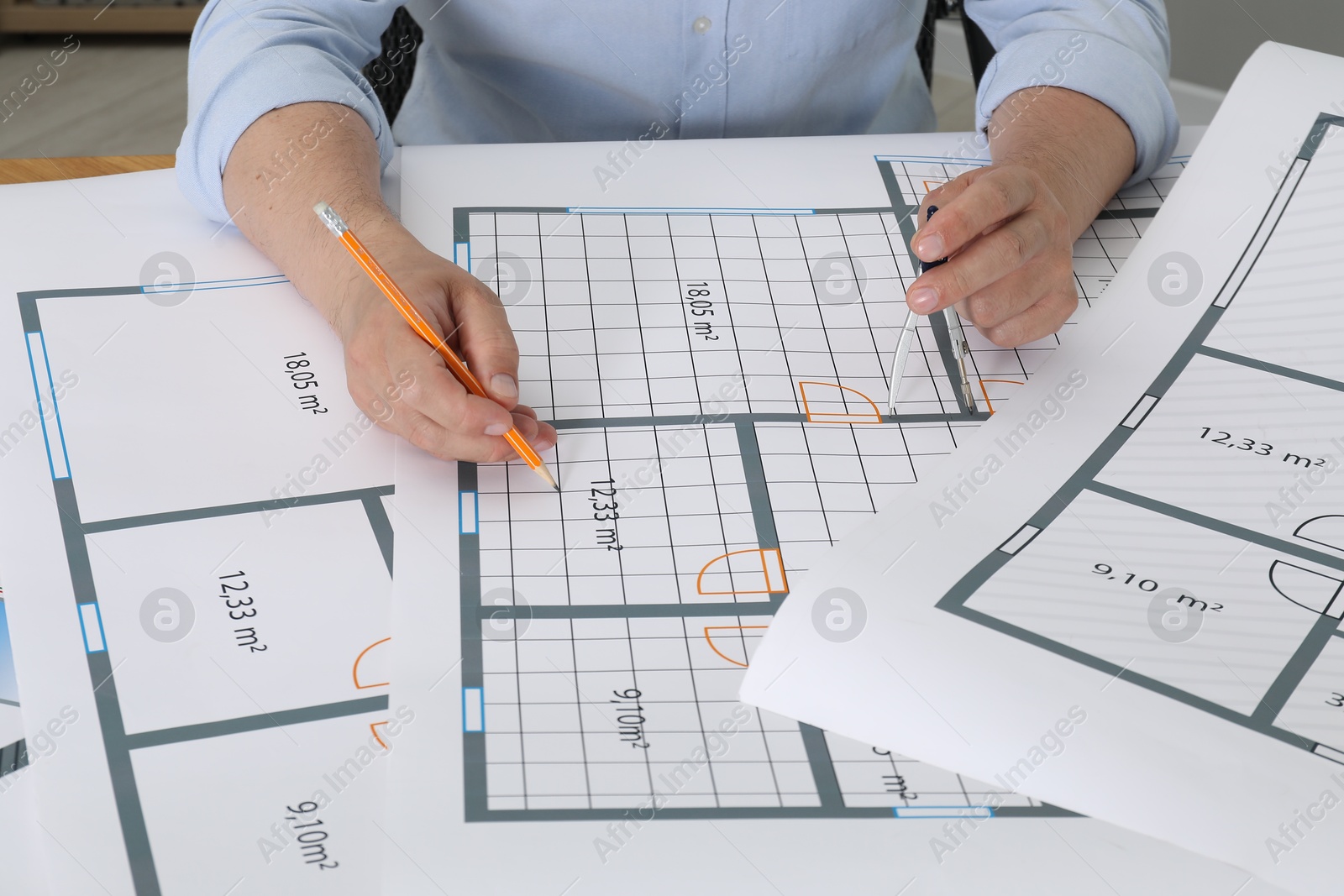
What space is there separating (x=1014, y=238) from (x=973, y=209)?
41mm

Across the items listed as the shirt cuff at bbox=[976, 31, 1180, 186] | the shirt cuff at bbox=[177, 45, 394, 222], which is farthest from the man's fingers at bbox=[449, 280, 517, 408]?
the shirt cuff at bbox=[976, 31, 1180, 186]

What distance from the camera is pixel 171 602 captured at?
58 cm

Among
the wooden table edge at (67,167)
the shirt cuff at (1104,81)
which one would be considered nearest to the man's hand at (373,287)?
the wooden table edge at (67,167)

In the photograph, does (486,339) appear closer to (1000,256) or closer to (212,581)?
(212,581)

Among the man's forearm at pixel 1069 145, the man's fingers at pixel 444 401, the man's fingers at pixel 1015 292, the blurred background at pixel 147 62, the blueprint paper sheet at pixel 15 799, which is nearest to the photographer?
the blueprint paper sheet at pixel 15 799

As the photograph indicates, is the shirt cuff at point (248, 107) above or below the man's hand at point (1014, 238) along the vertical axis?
above

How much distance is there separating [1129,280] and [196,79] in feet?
2.43

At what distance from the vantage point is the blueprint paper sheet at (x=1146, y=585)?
1.67 feet

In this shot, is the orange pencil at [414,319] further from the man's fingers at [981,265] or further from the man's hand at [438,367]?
the man's fingers at [981,265]

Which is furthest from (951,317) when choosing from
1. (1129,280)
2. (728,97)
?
(728,97)

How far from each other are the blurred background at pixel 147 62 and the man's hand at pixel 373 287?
1.86 meters

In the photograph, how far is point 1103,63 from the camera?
941 mm

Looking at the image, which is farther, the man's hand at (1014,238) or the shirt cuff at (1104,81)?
the shirt cuff at (1104,81)

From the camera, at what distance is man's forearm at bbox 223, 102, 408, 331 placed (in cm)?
77
